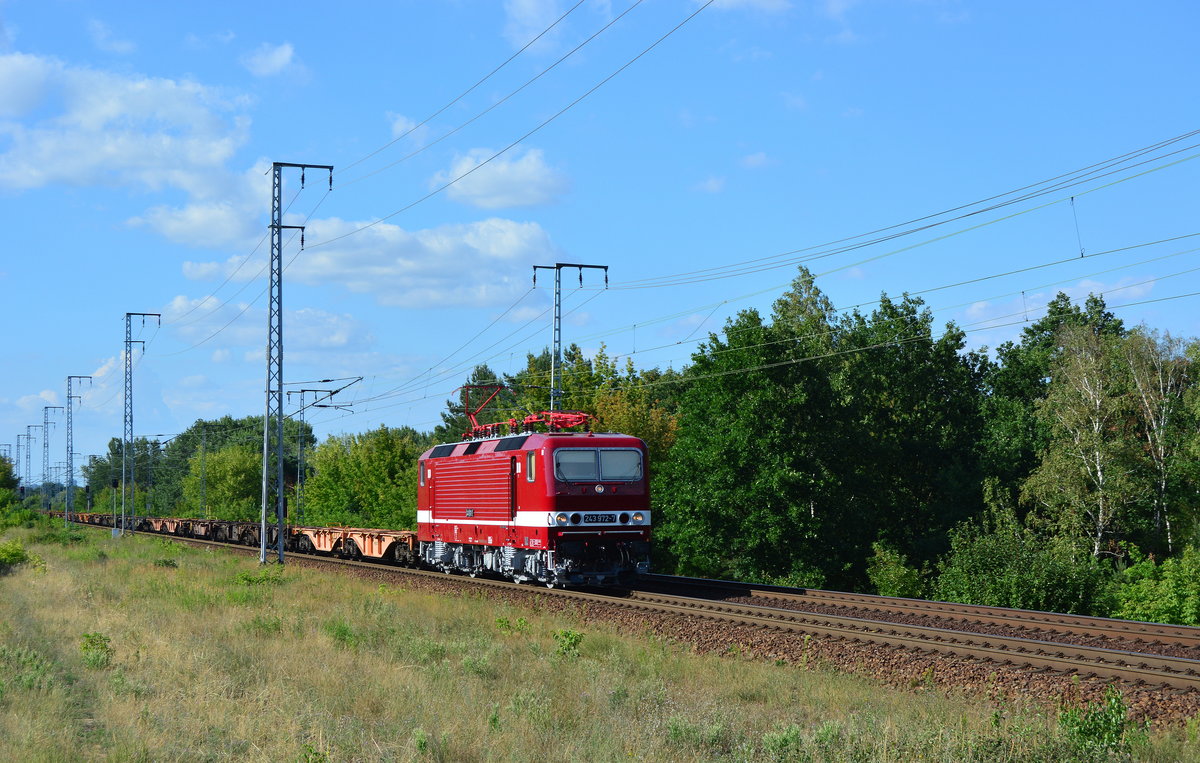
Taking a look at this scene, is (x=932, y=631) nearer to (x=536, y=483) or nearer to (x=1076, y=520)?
(x=536, y=483)

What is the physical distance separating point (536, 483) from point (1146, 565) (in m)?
19.5

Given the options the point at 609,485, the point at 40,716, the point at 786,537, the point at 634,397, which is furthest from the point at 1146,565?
the point at 634,397

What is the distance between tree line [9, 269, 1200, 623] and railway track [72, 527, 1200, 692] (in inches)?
323

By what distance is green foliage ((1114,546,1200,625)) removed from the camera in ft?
94.3

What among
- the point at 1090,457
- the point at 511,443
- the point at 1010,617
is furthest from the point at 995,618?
the point at 1090,457

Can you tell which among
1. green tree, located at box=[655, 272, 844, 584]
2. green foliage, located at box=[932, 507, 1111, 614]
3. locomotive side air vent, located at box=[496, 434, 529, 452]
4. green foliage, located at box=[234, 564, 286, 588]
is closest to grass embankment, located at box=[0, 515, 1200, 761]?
locomotive side air vent, located at box=[496, 434, 529, 452]

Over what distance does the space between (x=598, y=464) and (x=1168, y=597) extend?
637 inches

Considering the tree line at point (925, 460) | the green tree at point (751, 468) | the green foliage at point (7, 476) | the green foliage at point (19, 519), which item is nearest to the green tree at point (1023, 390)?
the tree line at point (925, 460)

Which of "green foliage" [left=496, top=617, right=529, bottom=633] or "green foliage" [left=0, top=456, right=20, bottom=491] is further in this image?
"green foliage" [left=0, top=456, right=20, bottom=491]

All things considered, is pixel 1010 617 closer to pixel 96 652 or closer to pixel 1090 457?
pixel 96 652

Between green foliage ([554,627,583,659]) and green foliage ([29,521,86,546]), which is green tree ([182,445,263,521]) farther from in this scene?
green foliage ([554,627,583,659])

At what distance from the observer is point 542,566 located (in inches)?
1057

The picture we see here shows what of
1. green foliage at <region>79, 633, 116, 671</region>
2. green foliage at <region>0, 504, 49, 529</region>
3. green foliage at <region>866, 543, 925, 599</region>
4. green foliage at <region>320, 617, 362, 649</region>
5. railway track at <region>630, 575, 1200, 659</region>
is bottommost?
green foliage at <region>866, 543, 925, 599</region>

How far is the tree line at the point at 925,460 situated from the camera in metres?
34.9
